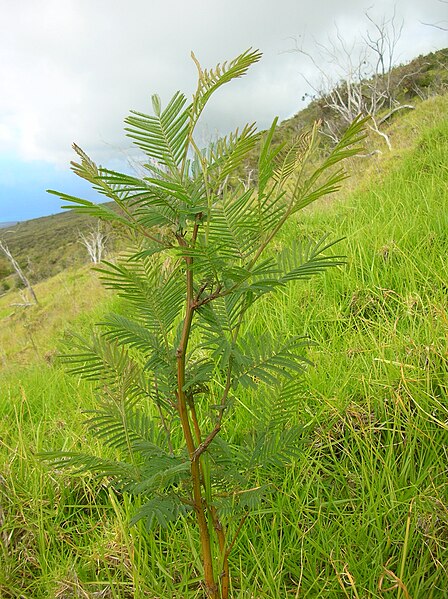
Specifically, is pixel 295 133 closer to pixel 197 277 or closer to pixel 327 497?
pixel 327 497

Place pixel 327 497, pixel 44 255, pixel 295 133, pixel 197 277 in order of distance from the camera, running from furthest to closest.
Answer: pixel 44 255, pixel 295 133, pixel 327 497, pixel 197 277

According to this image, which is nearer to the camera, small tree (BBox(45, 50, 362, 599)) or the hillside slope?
small tree (BBox(45, 50, 362, 599))

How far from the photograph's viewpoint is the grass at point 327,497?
971mm

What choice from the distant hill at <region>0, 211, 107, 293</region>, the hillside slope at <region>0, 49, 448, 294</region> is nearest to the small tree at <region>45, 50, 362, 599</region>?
the hillside slope at <region>0, 49, 448, 294</region>

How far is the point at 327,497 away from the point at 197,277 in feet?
2.65

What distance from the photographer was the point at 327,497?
3.91 feet

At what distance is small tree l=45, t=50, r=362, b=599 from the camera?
20.5 inches

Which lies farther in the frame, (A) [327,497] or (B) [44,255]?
(B) [44,255]

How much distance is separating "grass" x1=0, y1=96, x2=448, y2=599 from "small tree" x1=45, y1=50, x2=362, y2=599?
6.1 inches

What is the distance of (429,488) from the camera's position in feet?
3.42

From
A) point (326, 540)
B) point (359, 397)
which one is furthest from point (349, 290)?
point (326, 540)

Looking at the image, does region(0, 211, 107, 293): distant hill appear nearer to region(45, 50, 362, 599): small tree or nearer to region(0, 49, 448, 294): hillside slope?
region(0, 49, 448, 294): hillside slope

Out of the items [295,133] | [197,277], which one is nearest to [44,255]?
[295,133]

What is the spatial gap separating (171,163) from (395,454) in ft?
3.43
